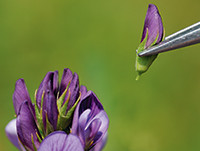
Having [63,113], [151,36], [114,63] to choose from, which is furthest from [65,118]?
[114,63]

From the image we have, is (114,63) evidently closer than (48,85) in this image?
No

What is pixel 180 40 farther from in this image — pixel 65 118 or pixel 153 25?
pixel 65 118

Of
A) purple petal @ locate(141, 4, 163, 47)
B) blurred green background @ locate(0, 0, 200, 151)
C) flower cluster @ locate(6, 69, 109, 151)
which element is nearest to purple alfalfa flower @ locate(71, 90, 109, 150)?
flower cluster @ locate(6, 69, 109, 151)

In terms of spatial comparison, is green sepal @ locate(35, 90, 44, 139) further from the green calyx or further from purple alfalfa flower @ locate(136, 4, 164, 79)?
purple alfalfa flower @ locate(136, 4, 164, 79)

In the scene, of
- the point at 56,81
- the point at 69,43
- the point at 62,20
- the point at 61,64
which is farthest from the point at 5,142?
the point at 56,81

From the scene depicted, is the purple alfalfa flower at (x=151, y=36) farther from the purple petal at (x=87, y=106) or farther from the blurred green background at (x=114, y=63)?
the blurred green background at (x=114, y=63)

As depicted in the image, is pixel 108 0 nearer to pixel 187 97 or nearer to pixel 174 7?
pixel 174 7

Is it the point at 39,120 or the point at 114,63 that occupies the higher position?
the point at 39,120
